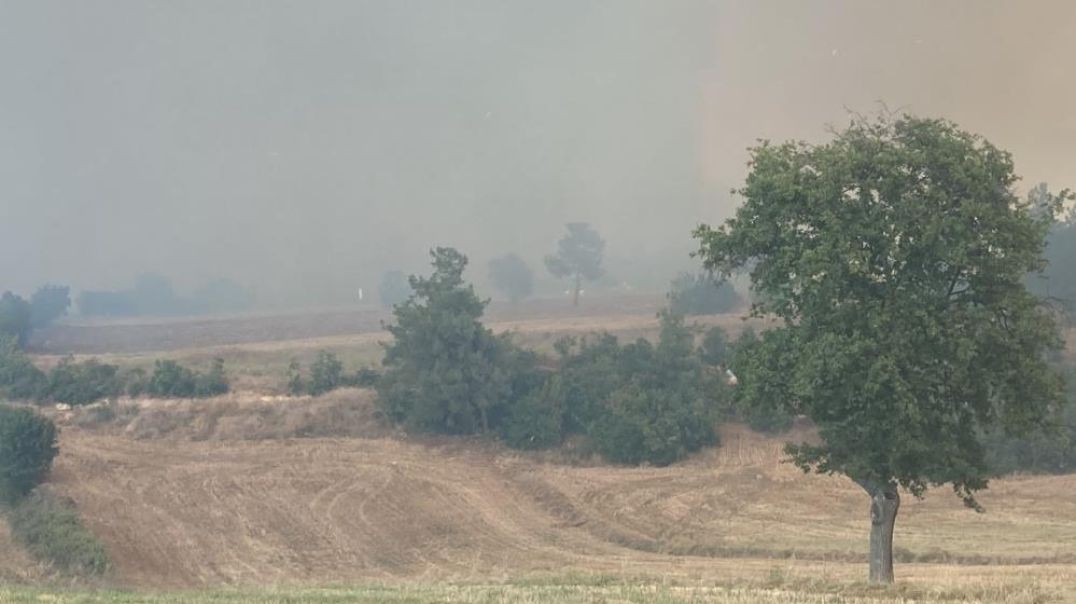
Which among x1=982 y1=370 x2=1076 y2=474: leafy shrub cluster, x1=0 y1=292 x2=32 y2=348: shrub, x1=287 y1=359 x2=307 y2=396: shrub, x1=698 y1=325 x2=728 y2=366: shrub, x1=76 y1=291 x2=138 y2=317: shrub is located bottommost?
x1=982 y1=370 x2=1076 y2=474: leafy shrub cluster

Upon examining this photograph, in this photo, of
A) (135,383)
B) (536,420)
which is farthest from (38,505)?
(536,420)

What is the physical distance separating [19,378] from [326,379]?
51.1ft

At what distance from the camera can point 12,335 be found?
57.1m

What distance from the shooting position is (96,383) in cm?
4644

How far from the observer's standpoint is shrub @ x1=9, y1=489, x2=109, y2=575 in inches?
917

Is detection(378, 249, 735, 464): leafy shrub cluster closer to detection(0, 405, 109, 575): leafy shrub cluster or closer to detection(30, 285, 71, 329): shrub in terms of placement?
detection(0, 405, 109, 575): leafy shrub cluster

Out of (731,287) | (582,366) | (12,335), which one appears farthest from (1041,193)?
(12,335)

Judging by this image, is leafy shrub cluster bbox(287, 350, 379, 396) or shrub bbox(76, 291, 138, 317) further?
shrub bbox(76, 291, 138, 317)

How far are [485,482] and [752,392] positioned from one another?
843 inches

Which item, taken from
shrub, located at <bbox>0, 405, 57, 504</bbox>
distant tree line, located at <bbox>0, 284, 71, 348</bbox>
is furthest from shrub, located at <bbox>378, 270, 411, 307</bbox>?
shrub, located at <bbox>0, 405, 57, 504</bbox>

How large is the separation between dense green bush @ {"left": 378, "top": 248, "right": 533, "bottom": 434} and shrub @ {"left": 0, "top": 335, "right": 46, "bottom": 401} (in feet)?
58.7

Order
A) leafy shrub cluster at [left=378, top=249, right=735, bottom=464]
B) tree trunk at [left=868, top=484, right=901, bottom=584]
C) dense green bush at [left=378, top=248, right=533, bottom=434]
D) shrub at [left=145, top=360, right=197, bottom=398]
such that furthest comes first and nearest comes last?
shrub at [left=145, top=360, right=197, bottom=398] < dense green bush at [left=378, top=248, right=533, bottom=434] < leafy shrub cluster at [left=378, top=249, right=735, bottom=464] < tree trunk at [left=868, top=484, right=901, bottom=584]

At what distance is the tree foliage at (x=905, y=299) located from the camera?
1459cm

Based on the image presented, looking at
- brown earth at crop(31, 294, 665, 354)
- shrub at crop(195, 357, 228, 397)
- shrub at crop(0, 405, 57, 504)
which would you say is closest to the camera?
shrub at crop(0, 405, 57, 504)
